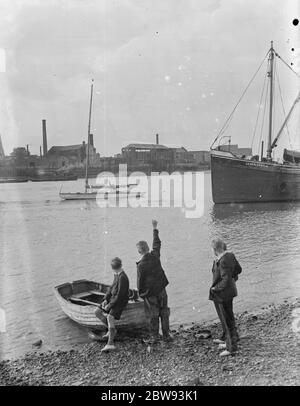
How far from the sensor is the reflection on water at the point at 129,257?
38.8 feet

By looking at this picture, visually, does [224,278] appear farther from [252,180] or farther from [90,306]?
[252,180]

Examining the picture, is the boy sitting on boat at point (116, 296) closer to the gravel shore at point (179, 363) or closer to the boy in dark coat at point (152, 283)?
the boy in dark coat at point (152, 283)

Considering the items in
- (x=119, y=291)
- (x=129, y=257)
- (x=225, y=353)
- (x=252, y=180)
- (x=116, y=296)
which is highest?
(x=252, y=180)

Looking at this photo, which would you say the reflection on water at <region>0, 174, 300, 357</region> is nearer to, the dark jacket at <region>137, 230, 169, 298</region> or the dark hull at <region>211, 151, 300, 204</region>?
the dark hull at <region>211, 151, 300, 204</region>

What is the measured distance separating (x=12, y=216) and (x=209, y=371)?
38024 mm

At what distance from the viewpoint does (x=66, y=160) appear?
11294 centimetres

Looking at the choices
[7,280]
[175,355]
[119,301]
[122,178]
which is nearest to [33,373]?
[119,301]

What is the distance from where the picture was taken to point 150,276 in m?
7.38

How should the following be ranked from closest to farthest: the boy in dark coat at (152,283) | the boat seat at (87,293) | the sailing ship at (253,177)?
the boy in dark coat at (152,283) < the boat seat at (87,293) < the sailing ship at (253,177)

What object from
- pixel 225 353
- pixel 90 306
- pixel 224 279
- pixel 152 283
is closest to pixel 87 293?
pixel 90 306

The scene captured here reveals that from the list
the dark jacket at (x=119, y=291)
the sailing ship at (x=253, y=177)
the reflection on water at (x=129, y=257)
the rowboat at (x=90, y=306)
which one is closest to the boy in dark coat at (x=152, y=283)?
the dark jacket at (x=119, y=291)

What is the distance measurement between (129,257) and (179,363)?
43.4 ft

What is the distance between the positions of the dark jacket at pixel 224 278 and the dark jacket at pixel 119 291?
1.56m

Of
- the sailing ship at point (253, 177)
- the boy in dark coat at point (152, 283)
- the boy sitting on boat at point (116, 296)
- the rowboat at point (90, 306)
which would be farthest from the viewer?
the sailing ship at point (253, 177)
